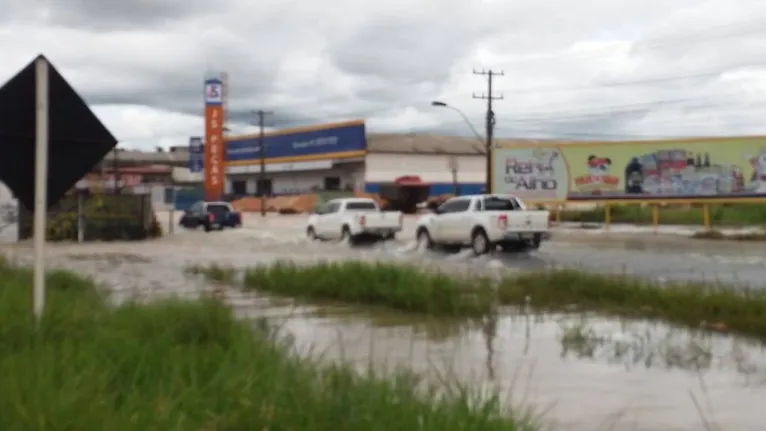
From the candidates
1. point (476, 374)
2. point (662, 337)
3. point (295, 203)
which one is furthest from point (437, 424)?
point (295, 203)

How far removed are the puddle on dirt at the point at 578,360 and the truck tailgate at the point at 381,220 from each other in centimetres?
2002

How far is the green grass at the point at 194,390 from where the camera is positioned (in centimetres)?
509

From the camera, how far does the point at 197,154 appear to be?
88375 millimetres

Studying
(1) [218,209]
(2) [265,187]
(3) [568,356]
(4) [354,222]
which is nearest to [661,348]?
(3) [568,356]

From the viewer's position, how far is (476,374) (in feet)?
29.7

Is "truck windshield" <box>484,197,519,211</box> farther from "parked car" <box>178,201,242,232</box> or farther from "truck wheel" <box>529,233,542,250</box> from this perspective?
"parked car" <box>178,201,242,232</box>

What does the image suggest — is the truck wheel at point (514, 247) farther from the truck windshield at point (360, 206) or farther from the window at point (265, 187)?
the window at point (265, 187)

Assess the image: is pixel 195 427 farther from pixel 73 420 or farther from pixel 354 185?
pixel 354 185

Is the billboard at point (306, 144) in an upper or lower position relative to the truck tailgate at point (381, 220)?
upper

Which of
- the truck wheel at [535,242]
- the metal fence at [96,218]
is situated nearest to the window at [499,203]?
the truck wheel at [535,242]

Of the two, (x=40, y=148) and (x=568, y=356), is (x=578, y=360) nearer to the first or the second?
(x=568, y=356)

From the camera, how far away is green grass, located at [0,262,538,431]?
16.7 feet

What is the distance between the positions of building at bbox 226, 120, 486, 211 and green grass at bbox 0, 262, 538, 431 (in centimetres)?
6182

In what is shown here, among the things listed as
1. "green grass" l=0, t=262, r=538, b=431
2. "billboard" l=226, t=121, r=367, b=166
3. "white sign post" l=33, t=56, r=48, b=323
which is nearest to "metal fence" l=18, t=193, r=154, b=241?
"white sign post" l=33, t=56, r=48, b=323
